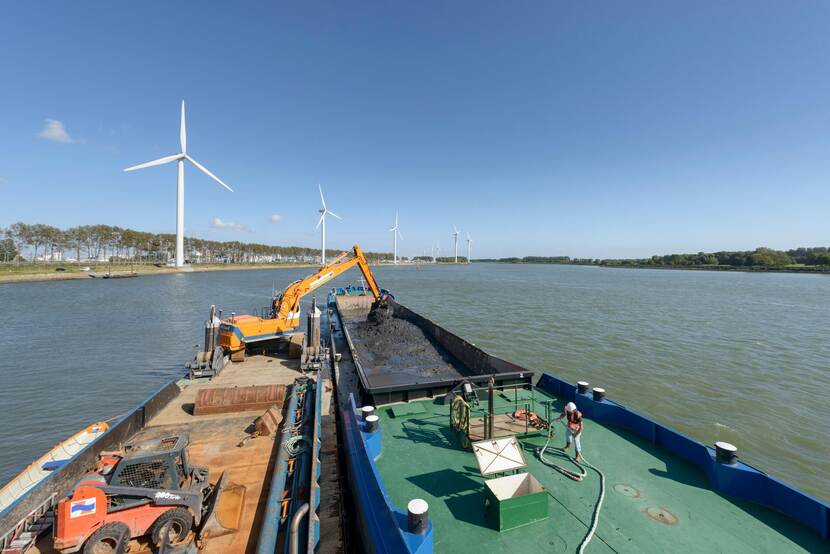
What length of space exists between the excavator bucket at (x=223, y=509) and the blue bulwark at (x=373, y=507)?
2453mm

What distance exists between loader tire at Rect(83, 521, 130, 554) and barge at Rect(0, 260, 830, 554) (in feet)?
0.43

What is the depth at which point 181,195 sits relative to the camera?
9619 cm

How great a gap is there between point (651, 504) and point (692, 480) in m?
1.49

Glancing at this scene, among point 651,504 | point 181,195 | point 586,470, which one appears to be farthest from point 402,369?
point 181,195

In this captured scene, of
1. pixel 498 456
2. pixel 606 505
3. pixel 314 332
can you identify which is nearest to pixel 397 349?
pixel 314 332

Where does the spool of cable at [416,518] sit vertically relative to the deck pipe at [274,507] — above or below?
above

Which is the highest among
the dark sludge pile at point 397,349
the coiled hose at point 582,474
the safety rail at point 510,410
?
the safety rail at point 510,410

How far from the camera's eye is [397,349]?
21.6 metres

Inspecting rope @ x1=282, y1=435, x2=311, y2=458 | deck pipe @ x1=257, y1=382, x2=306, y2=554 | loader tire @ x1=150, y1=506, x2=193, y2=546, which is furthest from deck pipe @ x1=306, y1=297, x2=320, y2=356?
loader tire @ x1=150, y1=506, x2=193, y2=546

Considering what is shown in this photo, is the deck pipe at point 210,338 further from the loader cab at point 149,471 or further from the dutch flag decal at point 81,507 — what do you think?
the dutch flag decal at point 81,507

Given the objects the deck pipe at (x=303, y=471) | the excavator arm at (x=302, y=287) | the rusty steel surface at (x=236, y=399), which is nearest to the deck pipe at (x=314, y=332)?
the excavator arm at (x=302, y=287)

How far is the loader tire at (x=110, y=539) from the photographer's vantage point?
209 inches

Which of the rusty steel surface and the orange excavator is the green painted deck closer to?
→ the rusty steel surface

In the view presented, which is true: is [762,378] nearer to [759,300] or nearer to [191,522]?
[191,522]
